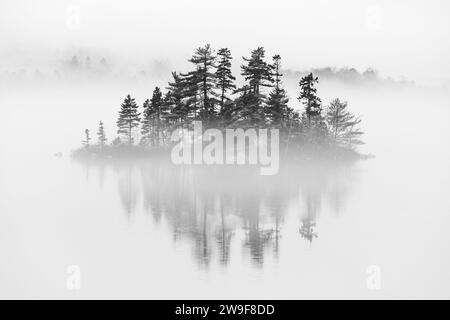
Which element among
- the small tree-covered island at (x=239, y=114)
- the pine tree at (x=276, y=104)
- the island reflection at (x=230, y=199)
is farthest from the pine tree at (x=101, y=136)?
the pine tree at (x=276, y=104)

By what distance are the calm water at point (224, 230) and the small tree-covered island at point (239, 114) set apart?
18.7ft

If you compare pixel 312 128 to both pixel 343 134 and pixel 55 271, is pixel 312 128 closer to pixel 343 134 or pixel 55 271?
pixel 343 134

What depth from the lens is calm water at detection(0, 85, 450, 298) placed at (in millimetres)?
31922

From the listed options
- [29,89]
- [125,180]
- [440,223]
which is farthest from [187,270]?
[29,89]

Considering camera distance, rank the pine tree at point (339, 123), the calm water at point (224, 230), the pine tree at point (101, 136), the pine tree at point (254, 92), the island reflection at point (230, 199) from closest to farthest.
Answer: the calm water at point (224, 230), the island reflection at point (230, 199), the pine tree at point (254, 92), the pine tree at point (339, 123), the pine tree at point (101, 136)

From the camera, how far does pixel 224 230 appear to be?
41750 millimetres

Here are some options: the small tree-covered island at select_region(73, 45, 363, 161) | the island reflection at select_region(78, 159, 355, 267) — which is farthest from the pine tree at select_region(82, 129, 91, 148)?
the island reflection at select_region(78, 159, 355, 267)

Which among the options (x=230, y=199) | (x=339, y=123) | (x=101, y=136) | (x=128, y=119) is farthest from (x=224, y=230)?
(x=101, y=136)

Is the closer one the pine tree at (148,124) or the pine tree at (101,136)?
the pine tree at (148,124)

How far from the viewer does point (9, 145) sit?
4505 inches

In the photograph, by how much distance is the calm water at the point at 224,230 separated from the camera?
3192 centimetres

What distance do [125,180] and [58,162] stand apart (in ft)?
84.5

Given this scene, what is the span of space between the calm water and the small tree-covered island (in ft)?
18.7

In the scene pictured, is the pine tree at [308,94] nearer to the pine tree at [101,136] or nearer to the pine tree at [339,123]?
the pine tree at [339,123]
